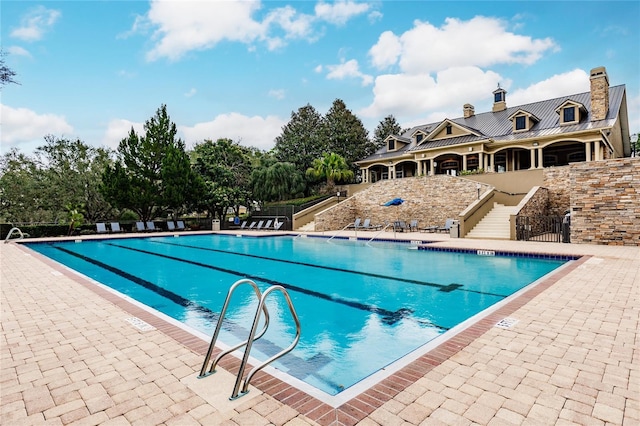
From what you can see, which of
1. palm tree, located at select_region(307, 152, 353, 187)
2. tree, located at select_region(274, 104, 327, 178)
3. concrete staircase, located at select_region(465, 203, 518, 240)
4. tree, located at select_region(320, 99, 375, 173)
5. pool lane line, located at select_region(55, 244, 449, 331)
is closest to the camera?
pool lane line, located at select_region(55, 244, 449, 331)

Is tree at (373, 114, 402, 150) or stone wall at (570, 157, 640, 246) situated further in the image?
tree at (373, 114, 402, 150)

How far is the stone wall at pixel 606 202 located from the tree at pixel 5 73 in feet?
59.1

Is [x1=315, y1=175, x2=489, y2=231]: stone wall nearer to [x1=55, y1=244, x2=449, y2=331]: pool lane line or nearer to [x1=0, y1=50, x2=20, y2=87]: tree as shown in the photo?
[x1=55, y1=244, x2=449, y2=331]: pool lane line

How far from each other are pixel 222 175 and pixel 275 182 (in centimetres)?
439

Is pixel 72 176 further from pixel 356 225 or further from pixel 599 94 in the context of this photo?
pixel 599 94

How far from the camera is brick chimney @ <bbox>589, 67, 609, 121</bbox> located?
874 inches

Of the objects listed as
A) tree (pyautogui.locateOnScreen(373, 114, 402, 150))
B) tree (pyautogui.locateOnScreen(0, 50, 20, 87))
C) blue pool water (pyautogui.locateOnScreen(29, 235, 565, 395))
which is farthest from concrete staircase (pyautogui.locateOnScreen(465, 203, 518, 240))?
tree (pyautogui.locateOnScreen(373, 114, 402, 150))

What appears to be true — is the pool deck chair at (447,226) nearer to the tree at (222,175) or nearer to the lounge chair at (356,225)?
the lounge chair at (356,225)

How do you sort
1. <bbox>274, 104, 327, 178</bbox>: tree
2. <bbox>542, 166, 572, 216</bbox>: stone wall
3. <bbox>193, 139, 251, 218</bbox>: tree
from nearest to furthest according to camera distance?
<bbox>542, 166, 572, 216</bbox>: stone wall < <bbox>193, 139, 251, 218</bbox>: tree < <bbox>274, 104, 327, 178</bbox>: tree

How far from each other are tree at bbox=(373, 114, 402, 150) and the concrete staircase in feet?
86.6

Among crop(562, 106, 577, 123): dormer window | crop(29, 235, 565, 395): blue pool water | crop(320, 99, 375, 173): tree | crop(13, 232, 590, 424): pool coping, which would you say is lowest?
crop(29, 235, 565, 395): blue pool water

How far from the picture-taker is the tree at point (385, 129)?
44250 millimetres

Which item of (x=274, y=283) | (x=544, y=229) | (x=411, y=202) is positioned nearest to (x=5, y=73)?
(x=274, y=283)

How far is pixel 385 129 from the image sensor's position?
1752 inches
